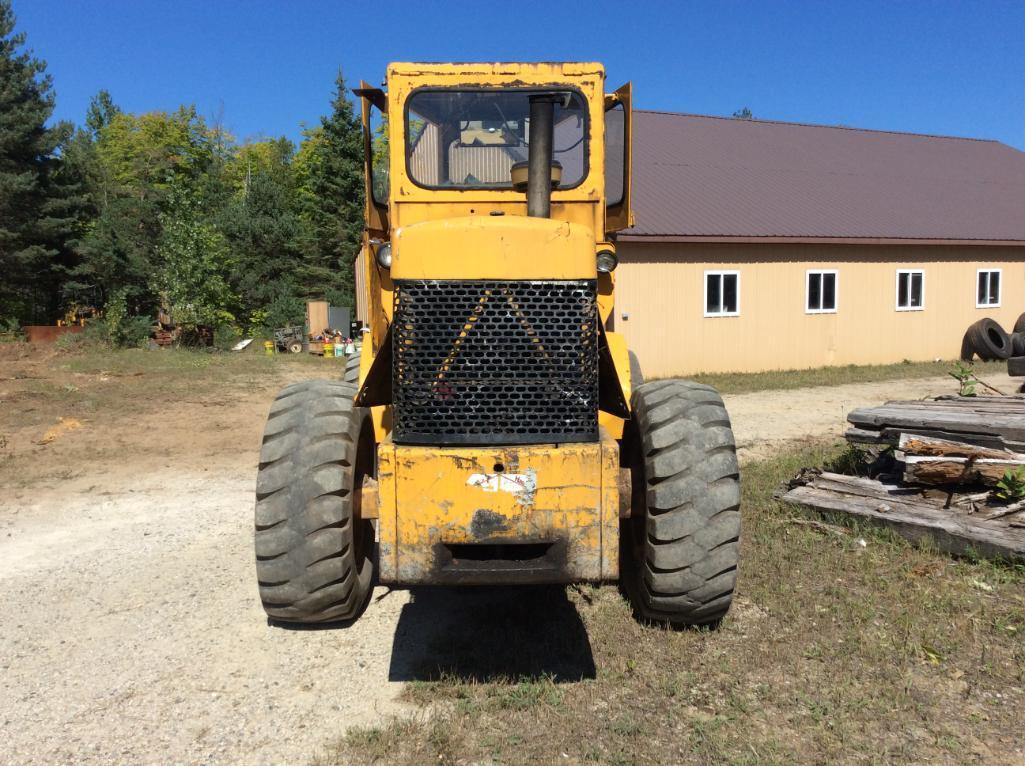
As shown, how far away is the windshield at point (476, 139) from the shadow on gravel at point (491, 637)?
8.04ft

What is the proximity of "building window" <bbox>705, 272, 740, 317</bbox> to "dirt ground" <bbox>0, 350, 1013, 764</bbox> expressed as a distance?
8.49 m

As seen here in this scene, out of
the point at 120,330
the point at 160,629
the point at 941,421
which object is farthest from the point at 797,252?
the point at 120,330

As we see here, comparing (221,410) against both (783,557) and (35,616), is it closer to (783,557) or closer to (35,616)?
(35,616)

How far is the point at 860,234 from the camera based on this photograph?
1916 centimetres

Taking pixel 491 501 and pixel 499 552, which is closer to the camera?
pixel 491 501

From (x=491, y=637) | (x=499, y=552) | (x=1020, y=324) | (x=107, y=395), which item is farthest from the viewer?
(x=1020, y=324)

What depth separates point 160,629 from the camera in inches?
184

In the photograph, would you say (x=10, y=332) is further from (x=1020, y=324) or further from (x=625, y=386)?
(x=1020, y=324)

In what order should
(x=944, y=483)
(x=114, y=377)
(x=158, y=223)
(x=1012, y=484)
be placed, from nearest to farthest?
(x=1012, y=484)
(x=944, y=483)
(x=114, y=377)
(x=158, y=223)

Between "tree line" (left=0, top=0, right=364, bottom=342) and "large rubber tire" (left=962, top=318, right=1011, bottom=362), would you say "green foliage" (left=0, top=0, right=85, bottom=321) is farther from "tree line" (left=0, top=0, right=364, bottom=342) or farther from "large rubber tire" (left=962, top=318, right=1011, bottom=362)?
"large rubber tire" (left=962, top=318, right=1011, bottom=362)

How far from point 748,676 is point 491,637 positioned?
1364 millimetres

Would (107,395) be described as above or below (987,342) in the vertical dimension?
below

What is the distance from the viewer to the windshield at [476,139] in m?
4.46

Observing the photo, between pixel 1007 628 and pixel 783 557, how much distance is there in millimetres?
1407
